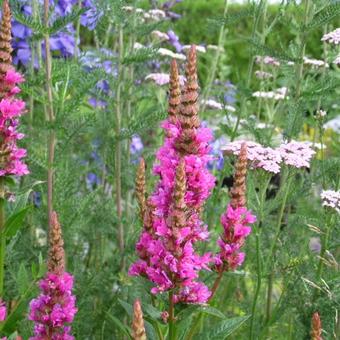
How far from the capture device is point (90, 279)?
335 cm

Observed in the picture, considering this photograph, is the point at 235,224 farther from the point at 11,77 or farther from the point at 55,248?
the point at 11,77

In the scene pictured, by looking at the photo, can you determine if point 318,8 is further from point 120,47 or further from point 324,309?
point 324,309

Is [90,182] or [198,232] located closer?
[198,232]

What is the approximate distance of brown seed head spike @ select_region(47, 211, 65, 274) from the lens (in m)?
2.08

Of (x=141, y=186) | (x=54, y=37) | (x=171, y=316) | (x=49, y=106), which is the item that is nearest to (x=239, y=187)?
(x=141, y=186)

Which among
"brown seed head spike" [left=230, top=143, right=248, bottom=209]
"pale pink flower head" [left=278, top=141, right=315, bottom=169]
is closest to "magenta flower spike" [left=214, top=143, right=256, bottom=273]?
"brown seed head spike" [left=230, top=143, right=248, bottom=209]

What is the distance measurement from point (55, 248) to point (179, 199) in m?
0.43

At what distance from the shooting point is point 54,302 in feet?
7.29

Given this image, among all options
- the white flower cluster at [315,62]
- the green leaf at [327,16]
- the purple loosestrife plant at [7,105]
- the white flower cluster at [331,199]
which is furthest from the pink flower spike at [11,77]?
the white flower cluster at [315,62]

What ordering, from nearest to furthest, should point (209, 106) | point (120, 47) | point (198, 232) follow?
point (198, 232) < point (120, 47) < point (209, 106)

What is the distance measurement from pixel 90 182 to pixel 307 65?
1.68m

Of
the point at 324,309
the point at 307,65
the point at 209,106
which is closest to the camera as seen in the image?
the point at 324,309

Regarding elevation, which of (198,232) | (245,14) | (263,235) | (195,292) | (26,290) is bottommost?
(263,235)

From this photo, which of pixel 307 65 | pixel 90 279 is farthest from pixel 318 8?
pixel 90 279
